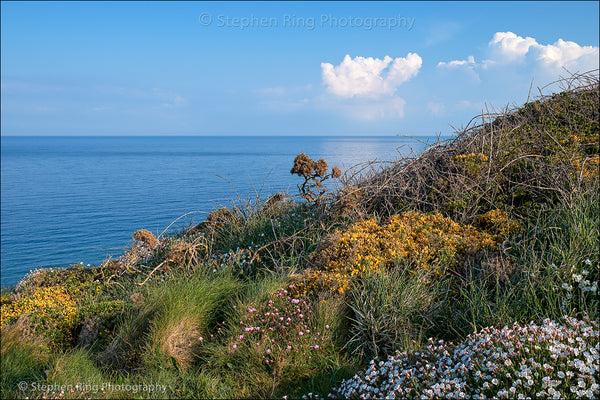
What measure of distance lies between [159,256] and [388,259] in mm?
4644

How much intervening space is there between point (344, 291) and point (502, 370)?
1.97 metres

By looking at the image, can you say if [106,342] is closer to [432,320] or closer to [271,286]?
[271,286]

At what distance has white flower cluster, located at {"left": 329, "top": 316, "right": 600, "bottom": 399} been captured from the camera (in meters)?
2.83

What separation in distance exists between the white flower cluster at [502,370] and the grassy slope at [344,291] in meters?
0.37

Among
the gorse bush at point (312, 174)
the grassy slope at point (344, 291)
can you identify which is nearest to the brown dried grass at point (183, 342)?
the grassy slope at point (344, 291)

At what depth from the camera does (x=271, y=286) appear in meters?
4.81

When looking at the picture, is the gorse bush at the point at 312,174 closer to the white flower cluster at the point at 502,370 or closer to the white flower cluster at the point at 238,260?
the white flower cluster at the point at 238,260

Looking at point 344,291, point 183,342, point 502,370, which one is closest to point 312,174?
point 344,291

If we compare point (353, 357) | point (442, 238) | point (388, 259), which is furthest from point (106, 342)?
point (442, 238)

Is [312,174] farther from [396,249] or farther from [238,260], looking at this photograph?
[396,249]

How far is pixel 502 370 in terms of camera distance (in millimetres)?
2998

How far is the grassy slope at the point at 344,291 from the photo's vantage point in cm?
402

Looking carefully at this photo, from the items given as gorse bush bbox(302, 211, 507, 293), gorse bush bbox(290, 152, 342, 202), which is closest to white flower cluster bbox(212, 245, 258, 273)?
gorse bush bbox(302, 211, 507, 293)

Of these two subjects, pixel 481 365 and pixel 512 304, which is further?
pixel 512 304
